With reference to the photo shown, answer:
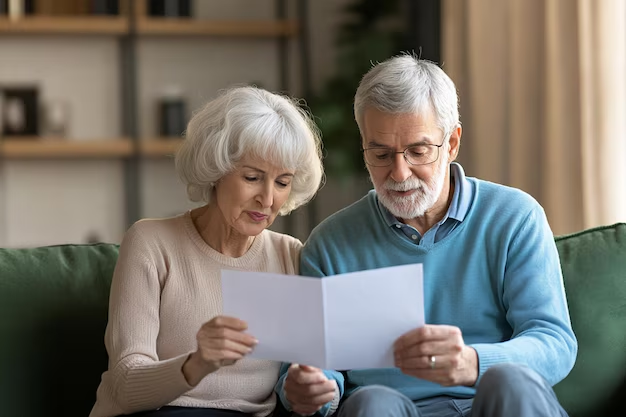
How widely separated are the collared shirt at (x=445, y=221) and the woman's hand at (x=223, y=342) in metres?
→ 0.51

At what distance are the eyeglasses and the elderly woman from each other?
6.7 inches

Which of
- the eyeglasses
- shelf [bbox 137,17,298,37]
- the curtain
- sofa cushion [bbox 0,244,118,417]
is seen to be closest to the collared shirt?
the eyeglasses

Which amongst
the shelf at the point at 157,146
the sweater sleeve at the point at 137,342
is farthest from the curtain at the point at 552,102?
the sweater sleeve at the point at 137,342

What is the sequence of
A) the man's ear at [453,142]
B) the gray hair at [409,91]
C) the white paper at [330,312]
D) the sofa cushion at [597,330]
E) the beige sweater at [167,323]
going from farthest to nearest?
the sofa cushion at [597,330], the man's ear at [453,142], the gray hair at [409,91], the beige sweater at [167,323], the white paper at [330,312]

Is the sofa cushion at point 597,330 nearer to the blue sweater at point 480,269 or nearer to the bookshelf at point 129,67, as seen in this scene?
the blue sweater at point 480,269

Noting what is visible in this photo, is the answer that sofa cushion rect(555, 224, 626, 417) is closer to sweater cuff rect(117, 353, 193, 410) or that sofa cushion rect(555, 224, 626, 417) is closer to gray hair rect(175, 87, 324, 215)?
gray hair rect(175, 87, 324, 215)

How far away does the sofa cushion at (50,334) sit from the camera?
213 cm

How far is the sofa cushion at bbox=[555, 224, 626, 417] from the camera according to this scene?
2.18 metres

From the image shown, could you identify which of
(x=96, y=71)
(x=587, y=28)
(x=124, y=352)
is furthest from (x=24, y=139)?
(x=124, y=352)

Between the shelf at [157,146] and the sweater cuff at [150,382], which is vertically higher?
the shelf at [157,146]

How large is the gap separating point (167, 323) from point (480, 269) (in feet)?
2.24

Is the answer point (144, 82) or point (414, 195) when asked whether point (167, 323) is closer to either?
point (414, 195)

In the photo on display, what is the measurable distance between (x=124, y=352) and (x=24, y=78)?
3600 mm

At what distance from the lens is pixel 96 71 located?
516 cm
